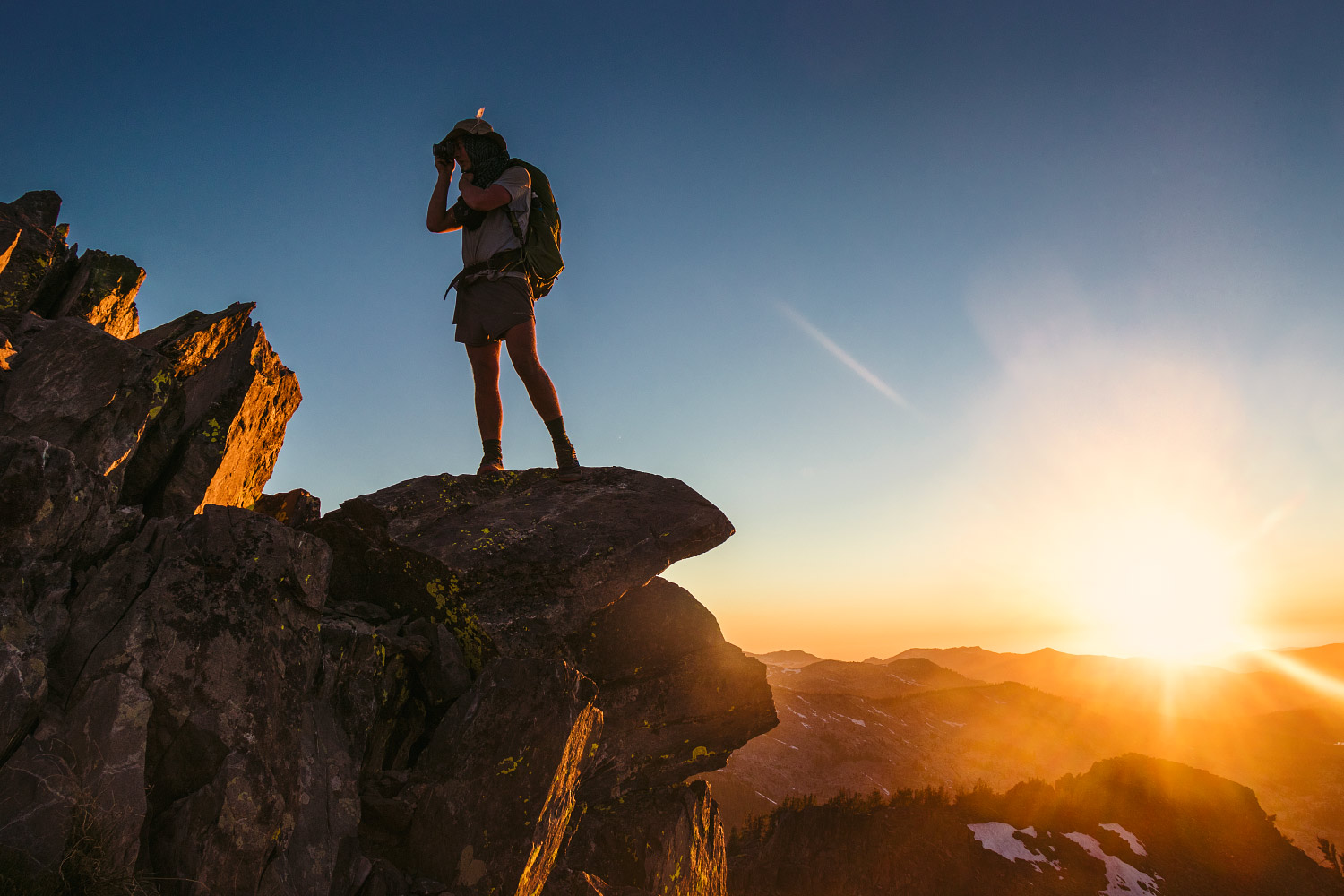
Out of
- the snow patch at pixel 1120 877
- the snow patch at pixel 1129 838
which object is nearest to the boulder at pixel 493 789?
the snow patch at pixel 1120 877

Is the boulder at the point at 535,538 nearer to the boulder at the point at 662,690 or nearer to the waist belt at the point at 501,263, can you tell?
the boulder at the point at 662,690

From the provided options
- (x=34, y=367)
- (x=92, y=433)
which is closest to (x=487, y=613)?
(x=92, y=433)

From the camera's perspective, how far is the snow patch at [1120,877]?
1049 inches

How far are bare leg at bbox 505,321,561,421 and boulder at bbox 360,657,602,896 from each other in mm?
3380

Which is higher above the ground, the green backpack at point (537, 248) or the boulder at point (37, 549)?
the green backpack at point (537, 248)

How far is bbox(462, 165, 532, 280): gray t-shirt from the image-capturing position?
8.13 m

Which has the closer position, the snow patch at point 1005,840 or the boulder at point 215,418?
the boulder at point 215,418

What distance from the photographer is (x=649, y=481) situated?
9.57 metres

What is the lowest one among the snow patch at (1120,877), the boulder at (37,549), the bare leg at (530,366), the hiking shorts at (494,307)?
the snow patch at (1120,877)

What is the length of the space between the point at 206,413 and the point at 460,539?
3.38 metres

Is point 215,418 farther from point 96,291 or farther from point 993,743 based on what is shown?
point 993,743

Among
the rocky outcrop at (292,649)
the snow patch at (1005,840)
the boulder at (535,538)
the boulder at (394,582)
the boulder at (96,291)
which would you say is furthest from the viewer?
the snow patch at (1005,840)

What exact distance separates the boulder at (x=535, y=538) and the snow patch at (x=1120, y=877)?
3071cm

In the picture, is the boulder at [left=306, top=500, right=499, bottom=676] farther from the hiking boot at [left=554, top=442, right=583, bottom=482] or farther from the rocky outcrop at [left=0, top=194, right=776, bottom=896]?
the hiking boot at [left=554, top=442, right=583, bottom=482]
